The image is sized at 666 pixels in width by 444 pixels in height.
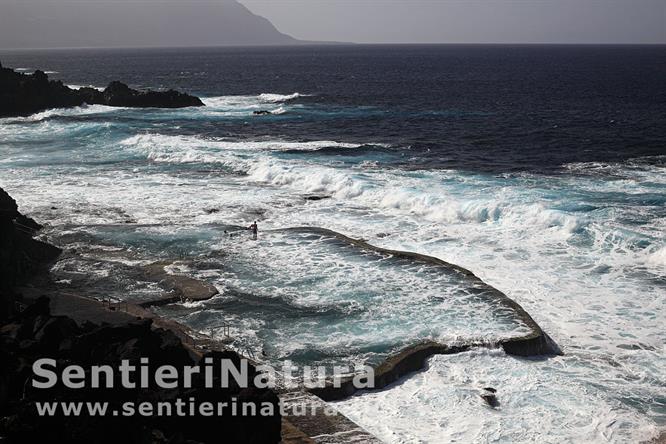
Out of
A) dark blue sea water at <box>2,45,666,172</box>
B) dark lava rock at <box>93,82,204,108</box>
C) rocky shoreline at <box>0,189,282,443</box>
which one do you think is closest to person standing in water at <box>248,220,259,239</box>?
rocky shoreline at <box>0,189,282,443</box>

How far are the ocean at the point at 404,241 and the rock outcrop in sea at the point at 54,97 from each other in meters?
7.65

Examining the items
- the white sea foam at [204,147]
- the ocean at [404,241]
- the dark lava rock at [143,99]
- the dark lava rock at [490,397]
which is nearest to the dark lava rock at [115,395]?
the ocean at [404,241]

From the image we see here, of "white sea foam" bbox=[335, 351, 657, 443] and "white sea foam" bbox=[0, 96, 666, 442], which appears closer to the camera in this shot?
"white sea foam" bbox=[335, 351, 657, 443]

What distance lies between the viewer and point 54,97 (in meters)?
79.2

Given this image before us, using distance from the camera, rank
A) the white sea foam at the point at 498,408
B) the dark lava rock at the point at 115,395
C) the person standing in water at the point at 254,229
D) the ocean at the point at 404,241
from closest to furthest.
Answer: the dark lava rock at the point at 115,395 < the white sea foam at the point at 498,408 < the ocean at the point at 404,241 < the person standing in water at the point at 254,229

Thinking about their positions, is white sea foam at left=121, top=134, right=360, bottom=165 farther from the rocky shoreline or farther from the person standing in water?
the rocky shoreline

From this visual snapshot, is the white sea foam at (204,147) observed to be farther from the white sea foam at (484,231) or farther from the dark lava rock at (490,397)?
the dark lava rock at (490,397)

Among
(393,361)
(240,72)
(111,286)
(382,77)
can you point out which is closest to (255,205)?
(111,286)

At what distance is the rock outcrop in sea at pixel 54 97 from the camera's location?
74375 millimetres

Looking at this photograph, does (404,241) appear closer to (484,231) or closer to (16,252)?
(484,231)

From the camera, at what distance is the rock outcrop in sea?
74.4 meters

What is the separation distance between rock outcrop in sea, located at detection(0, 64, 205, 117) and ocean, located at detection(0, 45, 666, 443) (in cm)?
765

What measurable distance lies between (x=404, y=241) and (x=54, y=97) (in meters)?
60.2

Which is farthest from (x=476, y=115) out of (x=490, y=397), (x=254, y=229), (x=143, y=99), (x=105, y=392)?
(x=105, y=392)
